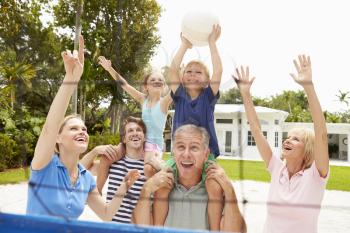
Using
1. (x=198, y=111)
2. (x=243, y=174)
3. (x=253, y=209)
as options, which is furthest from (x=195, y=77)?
(x=253, y=209)

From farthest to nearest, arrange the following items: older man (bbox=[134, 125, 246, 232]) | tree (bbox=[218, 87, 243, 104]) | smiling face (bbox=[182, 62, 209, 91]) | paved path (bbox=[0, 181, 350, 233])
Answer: paved path (bbox=[0, 181, 350, 233]), tree (bbox=[218, 87, 243, 104]), smiling face (bbox=[182, 62, 209, 91]), older man (bbox=[134, 125, 246, 232])

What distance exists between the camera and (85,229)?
2.82ft

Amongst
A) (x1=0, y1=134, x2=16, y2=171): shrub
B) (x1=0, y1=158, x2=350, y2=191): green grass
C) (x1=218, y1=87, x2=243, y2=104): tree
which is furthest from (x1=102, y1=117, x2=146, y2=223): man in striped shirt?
(x1=0, y1=134, x2=16, y2=171): shrub

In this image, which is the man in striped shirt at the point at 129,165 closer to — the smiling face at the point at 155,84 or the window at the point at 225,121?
the smiling face at the point at 155,84

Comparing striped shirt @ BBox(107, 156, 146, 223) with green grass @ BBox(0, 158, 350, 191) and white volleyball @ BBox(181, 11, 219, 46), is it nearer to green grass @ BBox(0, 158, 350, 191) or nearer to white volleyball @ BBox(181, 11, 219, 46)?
green grass @ BBox(0, 158, 350, 191)

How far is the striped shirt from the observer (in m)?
1.49

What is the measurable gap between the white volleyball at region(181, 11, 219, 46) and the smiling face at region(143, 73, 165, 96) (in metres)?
0.18

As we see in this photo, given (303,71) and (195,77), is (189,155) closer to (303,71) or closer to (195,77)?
(195,77)

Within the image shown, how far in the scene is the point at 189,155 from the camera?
1239 mm

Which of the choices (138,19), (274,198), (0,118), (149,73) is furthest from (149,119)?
(0,118)

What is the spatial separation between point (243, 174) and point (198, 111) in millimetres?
1040

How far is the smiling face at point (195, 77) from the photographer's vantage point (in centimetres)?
139

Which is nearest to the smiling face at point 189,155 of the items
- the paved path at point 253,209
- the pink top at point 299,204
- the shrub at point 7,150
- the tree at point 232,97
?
the pink top at point 299,204

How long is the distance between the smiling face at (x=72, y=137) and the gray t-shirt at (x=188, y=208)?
11.7 inches
